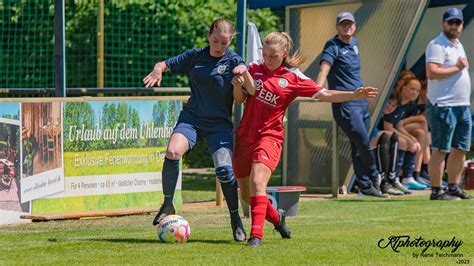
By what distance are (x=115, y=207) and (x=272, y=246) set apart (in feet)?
11.1

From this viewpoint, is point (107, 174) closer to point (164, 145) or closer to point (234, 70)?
point (164, 145)

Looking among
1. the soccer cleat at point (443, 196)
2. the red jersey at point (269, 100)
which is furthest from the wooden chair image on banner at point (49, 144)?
the soccer cleat at point (443, 196)

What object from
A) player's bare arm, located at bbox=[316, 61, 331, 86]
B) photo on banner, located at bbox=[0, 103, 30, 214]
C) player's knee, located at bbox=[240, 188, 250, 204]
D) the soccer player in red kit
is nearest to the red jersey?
the soccer player in red kit

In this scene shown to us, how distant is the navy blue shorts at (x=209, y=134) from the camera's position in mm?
9594

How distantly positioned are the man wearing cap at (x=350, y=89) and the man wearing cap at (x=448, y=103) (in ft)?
3.06

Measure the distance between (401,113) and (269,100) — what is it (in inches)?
273

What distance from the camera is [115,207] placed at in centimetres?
1190

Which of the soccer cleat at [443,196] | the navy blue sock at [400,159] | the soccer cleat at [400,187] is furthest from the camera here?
the navy blue sock at [400,159]

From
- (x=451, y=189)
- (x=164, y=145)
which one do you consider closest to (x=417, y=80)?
(x=451, y=189)

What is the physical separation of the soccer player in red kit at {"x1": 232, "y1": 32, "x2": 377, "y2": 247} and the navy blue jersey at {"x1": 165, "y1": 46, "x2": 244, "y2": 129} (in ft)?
0.89

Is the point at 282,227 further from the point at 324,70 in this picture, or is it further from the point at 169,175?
the point at 324,70

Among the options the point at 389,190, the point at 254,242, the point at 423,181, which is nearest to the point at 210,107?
the point at 254,242

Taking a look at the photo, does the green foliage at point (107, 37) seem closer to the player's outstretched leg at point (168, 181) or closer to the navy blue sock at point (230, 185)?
the player's outstretched leg at point (168, 181)

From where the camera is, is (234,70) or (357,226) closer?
(234,70)
